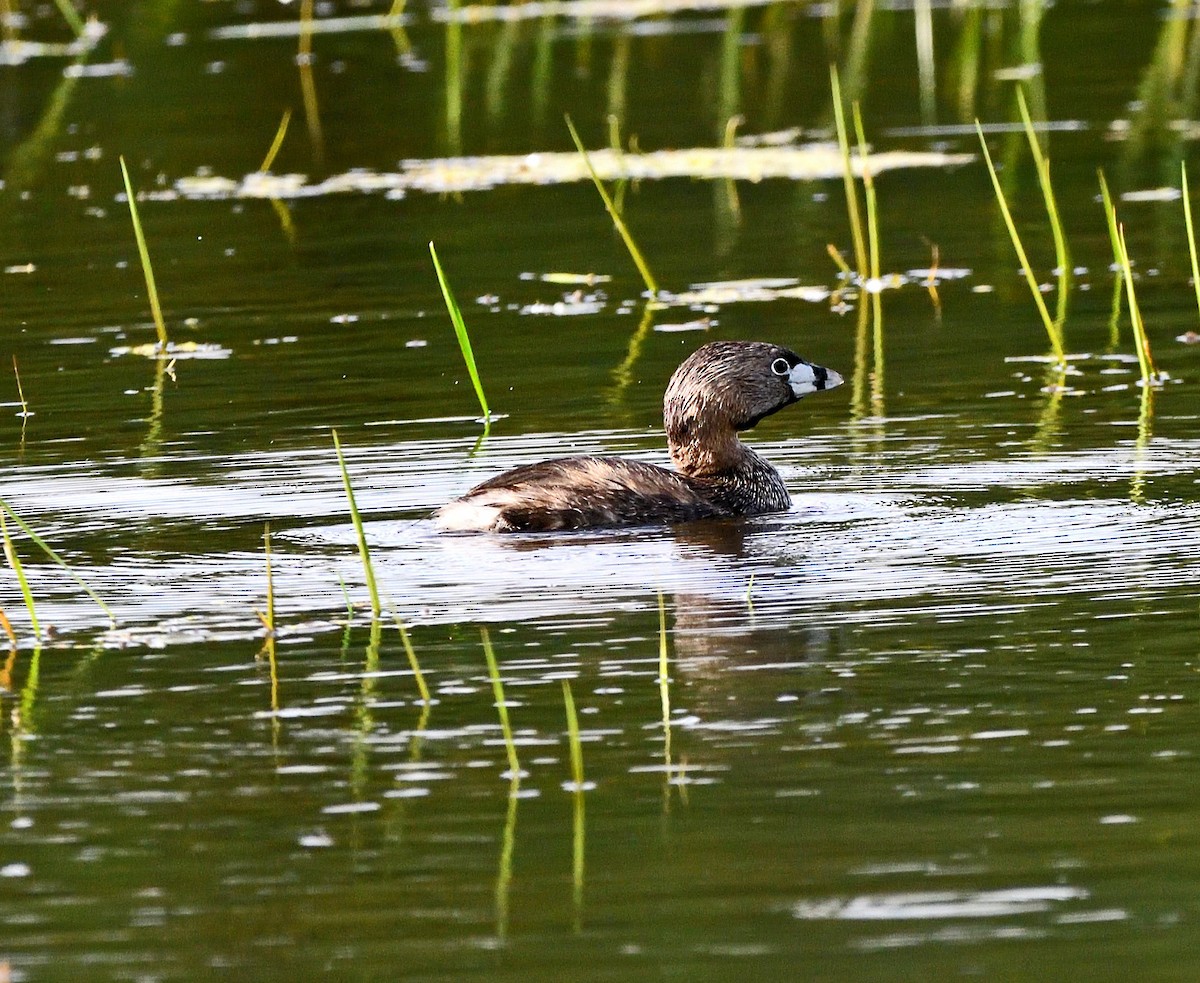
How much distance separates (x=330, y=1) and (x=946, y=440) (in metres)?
23.0

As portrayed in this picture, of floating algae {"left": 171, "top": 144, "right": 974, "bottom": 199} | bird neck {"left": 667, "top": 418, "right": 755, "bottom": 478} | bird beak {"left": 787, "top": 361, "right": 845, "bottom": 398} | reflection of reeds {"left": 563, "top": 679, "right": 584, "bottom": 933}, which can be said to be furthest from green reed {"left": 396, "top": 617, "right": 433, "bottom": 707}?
floating algae {"left": 171, "top": 144, "right": 974, "bottom": 199}

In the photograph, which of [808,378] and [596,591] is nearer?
[596,591]

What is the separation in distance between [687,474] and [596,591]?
2.10 metres

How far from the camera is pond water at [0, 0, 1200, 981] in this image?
16.6 ft

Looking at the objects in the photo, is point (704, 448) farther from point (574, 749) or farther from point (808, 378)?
point (574, 749)

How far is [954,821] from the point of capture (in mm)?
5457

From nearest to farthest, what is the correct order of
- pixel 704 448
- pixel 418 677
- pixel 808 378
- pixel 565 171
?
pixel 418 677, pixel 704 448, pixel 808 378, pixel 565 171

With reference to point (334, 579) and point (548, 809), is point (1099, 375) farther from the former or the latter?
point (548, 809)

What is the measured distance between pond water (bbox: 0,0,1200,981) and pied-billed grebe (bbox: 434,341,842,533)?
0.11 meters

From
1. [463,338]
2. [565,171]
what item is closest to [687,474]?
[463,338]

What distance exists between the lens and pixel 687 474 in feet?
→ 32.8

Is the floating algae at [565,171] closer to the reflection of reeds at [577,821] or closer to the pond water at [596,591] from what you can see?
the pond water at [596,591]

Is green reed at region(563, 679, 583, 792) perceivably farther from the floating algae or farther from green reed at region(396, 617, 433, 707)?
the floating algae

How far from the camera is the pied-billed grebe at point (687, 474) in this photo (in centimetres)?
905
